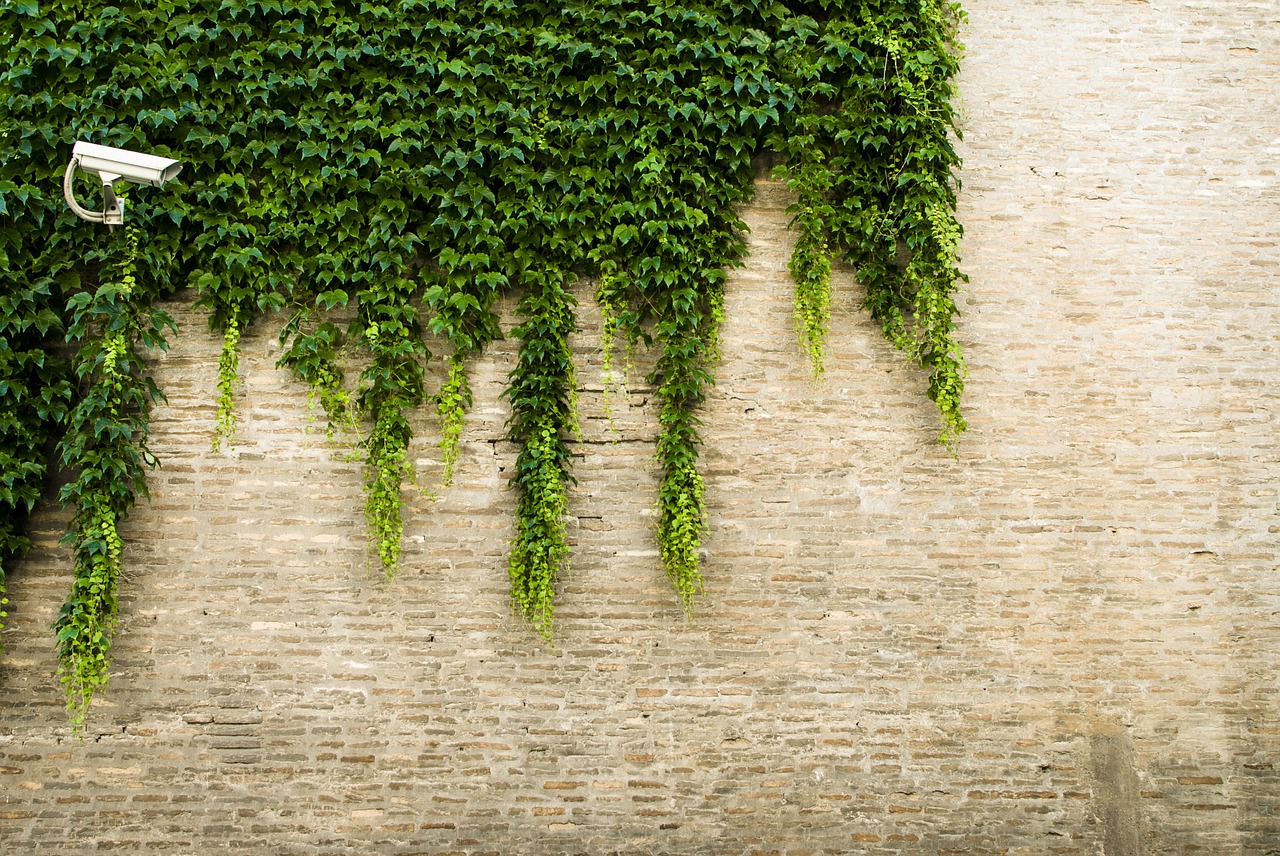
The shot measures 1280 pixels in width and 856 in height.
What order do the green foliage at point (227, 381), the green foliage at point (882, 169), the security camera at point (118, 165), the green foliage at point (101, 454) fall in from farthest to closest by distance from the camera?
the green foliage at point (882, 169), the green foliage at point (227, 381), the green foliage at point (101, 454), the security camera at point (118, 165)

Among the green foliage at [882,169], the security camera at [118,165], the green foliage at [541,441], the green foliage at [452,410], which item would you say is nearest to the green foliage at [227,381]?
the security camera at [118,165]

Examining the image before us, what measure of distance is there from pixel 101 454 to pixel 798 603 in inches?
145

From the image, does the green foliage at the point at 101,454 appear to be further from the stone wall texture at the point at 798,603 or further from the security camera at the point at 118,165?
the security camera at the point at 118,165

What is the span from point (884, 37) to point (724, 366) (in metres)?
2.04

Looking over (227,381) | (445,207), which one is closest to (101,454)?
(227,381)

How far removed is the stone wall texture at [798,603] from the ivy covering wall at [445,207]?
0.19m

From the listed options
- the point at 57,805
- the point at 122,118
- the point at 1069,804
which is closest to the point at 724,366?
the point at 1069,804

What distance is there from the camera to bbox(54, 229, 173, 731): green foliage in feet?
15.1

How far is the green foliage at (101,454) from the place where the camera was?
4.62 m

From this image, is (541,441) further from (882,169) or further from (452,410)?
(882,169)

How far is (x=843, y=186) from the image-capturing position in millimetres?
5211

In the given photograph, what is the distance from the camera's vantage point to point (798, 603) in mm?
4953

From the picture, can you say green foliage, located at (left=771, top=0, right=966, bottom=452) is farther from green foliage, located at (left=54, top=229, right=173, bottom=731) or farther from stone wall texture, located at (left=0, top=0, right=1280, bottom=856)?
green foliage, located at (left=54, top=229, right=173, bottom=731)

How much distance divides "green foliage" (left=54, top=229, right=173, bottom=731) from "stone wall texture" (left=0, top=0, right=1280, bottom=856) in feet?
0.47
